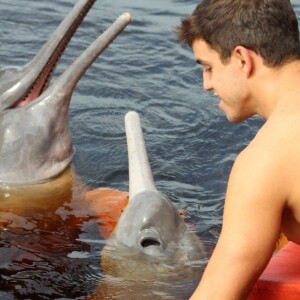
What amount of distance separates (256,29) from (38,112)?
3.31 m

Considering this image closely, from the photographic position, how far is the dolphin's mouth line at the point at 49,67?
7.31 meters

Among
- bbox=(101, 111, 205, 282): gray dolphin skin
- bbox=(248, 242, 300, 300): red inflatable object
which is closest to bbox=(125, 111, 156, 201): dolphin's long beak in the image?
bbox=(101, 111, 205, 282): gray dolphin skin

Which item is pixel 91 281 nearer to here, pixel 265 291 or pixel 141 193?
pixel 141 193

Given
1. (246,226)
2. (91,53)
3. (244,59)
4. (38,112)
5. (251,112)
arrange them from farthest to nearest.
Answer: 1. (38,112)
2. (91,53)
3. (251,112)
4. (244,59)
5. (246,226)

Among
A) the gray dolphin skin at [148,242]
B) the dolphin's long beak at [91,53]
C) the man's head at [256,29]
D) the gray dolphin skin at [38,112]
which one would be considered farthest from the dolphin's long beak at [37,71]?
the man's head at [256,29]

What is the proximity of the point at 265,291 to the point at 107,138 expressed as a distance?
4172 mm

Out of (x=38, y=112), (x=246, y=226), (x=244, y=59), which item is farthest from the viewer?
(x=38, y=112)

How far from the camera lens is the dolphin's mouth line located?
7309mm

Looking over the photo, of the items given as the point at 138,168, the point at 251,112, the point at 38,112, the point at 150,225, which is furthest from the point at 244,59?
the point at 38,112

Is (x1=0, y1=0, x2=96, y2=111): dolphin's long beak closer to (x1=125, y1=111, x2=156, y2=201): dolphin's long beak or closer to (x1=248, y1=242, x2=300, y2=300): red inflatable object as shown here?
(x1=125, y1=111, x2=156, y2=201): dolphin's long beak

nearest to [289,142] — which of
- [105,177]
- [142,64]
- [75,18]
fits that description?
[75,18]

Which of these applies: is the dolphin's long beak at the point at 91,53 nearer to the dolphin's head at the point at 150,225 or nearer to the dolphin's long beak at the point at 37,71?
the dolphin's long beak at the point at 37,71

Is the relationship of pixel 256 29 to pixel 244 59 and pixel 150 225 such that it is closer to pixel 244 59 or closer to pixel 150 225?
pixel 244 59

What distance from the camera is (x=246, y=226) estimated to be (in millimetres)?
4168
